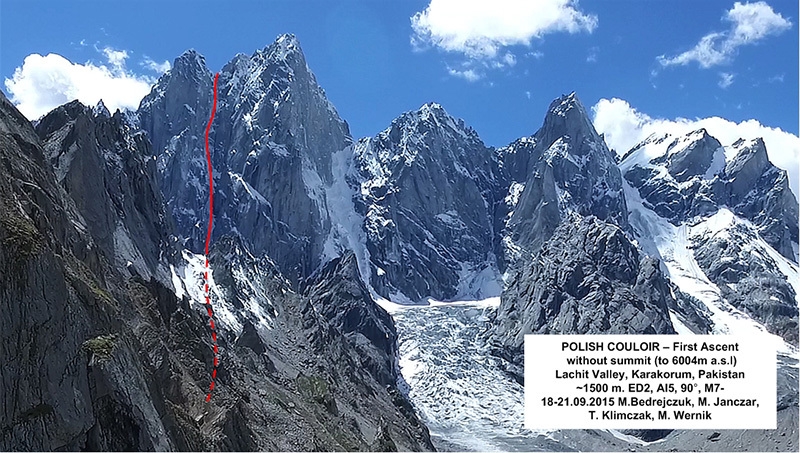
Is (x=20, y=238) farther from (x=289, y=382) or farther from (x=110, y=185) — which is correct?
(x=289, y=382)

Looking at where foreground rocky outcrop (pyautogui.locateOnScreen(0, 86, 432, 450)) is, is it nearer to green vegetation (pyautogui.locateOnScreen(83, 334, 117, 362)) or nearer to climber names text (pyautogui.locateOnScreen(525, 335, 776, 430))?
green vegetation (pyautogui.locateOnScreen(83, 334, 117, 362))

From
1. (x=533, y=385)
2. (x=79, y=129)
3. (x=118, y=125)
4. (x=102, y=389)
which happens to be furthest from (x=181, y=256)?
(x=102, y=389)

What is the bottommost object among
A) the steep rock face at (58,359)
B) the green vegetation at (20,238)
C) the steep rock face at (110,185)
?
the steep rock face at (58,359)

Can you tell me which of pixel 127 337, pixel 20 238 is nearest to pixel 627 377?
pixel 127 337

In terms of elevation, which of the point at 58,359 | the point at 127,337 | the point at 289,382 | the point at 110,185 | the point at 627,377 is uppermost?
the point at 110,185

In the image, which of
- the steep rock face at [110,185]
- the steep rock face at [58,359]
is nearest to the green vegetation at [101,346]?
the steep rock face at [58,359]

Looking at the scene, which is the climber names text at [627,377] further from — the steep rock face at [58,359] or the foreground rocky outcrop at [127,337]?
the steep rock face at [58,359]

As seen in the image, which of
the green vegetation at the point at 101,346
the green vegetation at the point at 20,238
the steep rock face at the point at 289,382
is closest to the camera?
the green vegetation at the point at 20,238

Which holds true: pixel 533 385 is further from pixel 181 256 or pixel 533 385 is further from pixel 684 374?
pixel 181 256

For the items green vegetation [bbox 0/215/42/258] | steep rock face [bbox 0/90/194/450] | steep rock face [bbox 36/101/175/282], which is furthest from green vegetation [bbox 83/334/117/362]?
steep rock face [bbox 36/101/175/282]

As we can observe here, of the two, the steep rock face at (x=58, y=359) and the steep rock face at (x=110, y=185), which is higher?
the steep rock face at (x=110, y=185)
